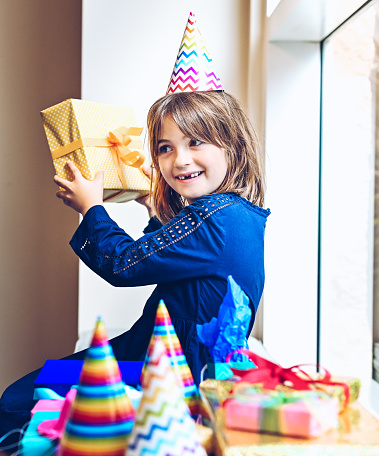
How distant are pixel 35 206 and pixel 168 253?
1221 millimetres

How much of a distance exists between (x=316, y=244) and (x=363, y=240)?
0.14m

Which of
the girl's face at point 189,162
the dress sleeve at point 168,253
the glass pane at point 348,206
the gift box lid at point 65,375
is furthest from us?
the glass pane at point 348,206

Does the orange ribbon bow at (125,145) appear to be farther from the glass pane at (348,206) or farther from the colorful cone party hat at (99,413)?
the colorful cone party hat at (99,413)

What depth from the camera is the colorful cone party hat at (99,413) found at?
491mm

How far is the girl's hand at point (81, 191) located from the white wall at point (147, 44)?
1.84ft

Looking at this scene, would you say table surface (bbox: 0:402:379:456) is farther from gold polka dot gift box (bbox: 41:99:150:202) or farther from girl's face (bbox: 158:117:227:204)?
gold polka dot gift box (bbox: 41:99:150:202)

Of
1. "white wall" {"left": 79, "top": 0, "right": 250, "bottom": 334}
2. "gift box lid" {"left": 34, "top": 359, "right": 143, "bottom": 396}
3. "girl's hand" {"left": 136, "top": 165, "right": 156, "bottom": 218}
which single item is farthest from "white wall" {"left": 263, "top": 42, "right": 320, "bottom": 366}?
"gift box lid" {"left": 34, "top": 359, "right": 143, "bottom": 396}

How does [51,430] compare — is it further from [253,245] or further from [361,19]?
[361,19]

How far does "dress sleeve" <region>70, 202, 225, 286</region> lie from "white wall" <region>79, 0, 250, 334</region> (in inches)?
30.5

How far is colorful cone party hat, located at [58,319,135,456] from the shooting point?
0.49 m

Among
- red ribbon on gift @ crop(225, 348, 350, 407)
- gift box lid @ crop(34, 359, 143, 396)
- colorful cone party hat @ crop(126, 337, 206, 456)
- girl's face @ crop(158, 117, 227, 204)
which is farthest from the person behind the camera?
girl's face @ crop(158, 117, 227, 204)

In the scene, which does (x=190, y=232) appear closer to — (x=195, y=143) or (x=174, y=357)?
(x=195, y=143)

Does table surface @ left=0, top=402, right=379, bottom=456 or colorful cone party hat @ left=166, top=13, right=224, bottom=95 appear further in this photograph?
colorful cone party hat @ left=166, top=13, right=224, bottom=95

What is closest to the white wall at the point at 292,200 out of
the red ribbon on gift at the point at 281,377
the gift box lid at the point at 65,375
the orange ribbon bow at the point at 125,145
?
the orange ribbon bow at the point at 125,145
